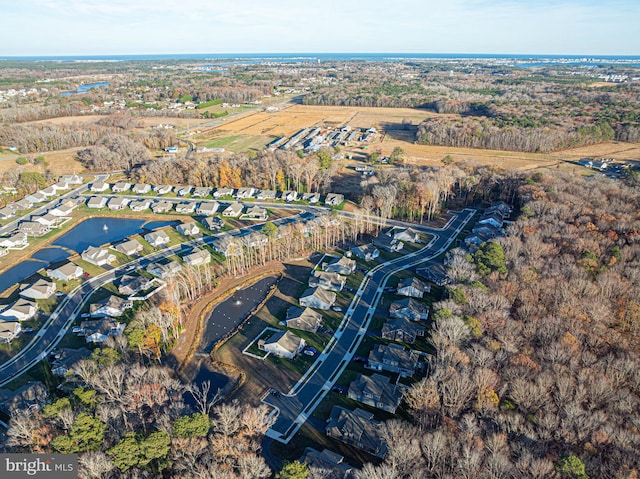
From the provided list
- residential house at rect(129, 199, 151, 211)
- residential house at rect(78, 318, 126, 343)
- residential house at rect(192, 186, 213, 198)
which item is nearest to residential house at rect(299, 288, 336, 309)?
residential house at rect(78, 318, 126, 343)

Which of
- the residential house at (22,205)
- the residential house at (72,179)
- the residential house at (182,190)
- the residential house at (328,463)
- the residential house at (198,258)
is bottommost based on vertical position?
the residential house at (328,463)

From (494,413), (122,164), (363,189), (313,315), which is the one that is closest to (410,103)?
(363,189)

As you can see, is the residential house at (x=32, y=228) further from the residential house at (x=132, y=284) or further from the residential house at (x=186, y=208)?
the residential house at (x=132, y=284)

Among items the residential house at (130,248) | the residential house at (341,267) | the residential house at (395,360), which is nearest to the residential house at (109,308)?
the residential house at (130,248)

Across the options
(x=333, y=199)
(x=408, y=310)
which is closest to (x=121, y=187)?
(x=333, y=199)

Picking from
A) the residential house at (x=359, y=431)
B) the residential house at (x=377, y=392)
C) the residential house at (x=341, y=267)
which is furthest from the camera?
the residential house at (x=341, y=267)

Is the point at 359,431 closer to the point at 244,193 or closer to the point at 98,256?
the point at 98,256

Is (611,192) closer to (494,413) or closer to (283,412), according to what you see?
(494,413)
